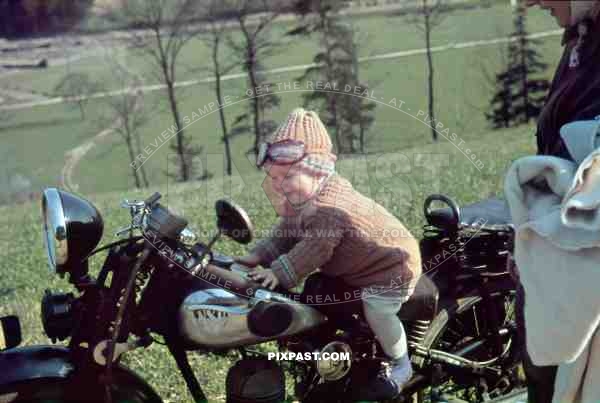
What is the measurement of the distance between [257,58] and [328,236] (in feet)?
9.13

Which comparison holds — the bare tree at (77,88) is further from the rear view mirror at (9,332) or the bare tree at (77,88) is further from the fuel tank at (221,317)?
the fuel tank at (221,317)

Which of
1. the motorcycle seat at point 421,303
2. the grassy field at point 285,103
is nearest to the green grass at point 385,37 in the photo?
the grassy field at point 285,103

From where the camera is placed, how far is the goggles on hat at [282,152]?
2.18 m

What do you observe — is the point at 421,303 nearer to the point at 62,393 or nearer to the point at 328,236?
the point at 328,236

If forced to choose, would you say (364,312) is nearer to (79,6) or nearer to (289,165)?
(289,165)

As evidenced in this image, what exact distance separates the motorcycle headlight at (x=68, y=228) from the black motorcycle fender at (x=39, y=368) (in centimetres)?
29

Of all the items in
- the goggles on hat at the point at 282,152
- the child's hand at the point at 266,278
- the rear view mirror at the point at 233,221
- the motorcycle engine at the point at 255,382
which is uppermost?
the goggles on hat at the point at 282,152

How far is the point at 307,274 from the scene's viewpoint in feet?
7.77

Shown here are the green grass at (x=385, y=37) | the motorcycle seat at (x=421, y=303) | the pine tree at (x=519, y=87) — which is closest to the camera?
the motorcycle seat at (x=421, y=303)

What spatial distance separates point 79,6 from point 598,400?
12.3m

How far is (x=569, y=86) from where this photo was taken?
2020mm

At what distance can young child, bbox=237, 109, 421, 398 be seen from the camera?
222 cm

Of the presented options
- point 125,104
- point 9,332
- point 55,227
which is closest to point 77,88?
point 125,104

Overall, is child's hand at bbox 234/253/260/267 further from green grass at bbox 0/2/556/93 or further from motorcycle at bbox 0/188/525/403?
green grass at bbox 0/2/556/93
